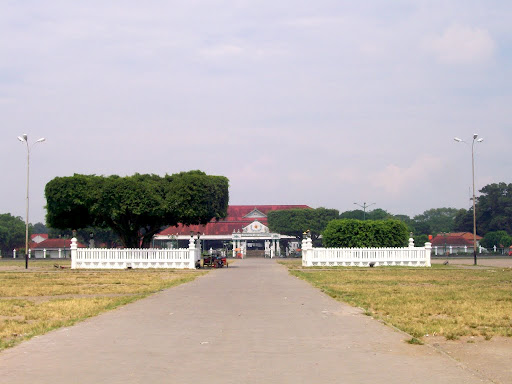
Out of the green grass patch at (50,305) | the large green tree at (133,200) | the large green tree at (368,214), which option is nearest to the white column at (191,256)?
the large green tree at (133,200)

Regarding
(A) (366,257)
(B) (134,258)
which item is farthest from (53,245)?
(A) (366,257)

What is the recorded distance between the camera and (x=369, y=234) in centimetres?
5916

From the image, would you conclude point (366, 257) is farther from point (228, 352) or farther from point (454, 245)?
point (454, 245)

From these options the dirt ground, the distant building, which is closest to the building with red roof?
the distant building

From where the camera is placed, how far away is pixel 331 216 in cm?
11325

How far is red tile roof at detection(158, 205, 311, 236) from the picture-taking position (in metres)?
112

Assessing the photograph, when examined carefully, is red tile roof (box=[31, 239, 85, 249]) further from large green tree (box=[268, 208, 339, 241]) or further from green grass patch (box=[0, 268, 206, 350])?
green grass patch (box=[0, 268, 206, 350])

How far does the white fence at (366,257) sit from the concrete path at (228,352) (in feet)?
120

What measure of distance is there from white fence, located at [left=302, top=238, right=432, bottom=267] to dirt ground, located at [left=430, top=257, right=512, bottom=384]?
40586 mm

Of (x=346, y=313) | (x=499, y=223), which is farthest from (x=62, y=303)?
(x=499, y=223)

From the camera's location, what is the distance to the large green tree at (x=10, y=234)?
4759 inches

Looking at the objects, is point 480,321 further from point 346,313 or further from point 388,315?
point 346,313

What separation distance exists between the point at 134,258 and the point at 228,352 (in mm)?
39505

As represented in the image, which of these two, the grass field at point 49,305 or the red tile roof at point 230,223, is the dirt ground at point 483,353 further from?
the red tile roof at point 230,223
